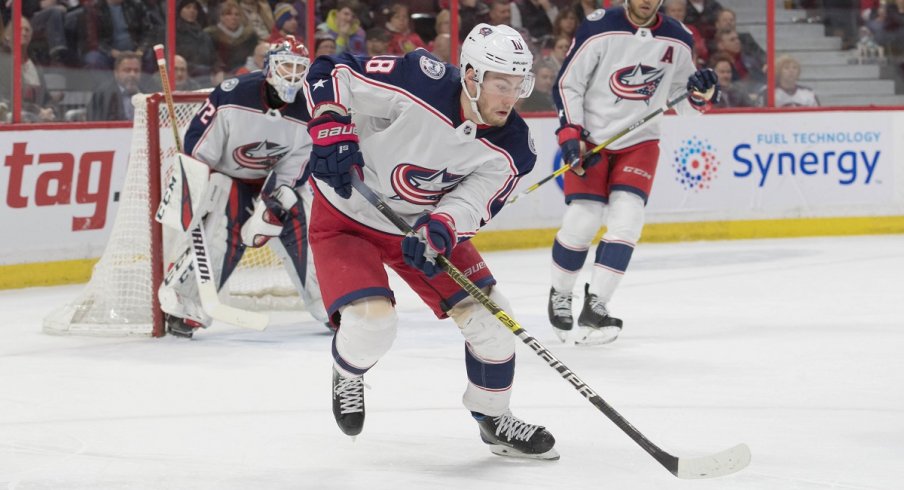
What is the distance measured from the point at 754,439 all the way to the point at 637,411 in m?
0.39

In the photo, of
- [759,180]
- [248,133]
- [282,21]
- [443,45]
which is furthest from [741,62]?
[248,133]

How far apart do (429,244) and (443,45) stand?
4.80m

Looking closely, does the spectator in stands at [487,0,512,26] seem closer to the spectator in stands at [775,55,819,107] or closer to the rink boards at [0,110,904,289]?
the rink boards at [0,110,904,289]

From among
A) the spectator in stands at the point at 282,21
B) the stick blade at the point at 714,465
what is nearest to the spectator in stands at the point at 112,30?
the spectator in stands at the point at 282,21

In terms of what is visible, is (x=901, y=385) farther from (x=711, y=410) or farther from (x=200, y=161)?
(x=200, y=161)

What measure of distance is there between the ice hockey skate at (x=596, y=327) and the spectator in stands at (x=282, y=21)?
3.01 meters

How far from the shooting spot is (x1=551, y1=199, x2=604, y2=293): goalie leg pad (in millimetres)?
4711

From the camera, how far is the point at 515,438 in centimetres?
299

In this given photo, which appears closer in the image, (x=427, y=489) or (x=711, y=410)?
(x=427, y=489)

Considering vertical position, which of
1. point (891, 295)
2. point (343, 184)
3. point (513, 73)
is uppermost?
point (513, 73)

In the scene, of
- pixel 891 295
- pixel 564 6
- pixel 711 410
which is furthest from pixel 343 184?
pixel 564 6

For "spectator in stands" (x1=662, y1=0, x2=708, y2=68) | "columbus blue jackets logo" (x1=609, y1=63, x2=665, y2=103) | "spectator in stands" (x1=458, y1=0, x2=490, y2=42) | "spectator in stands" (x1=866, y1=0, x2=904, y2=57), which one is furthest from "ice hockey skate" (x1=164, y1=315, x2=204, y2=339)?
"spectator in stands" (x1=866, y1=0, x2=904, y2=57)

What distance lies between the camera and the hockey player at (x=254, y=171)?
458cm

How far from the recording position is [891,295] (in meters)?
5.63
